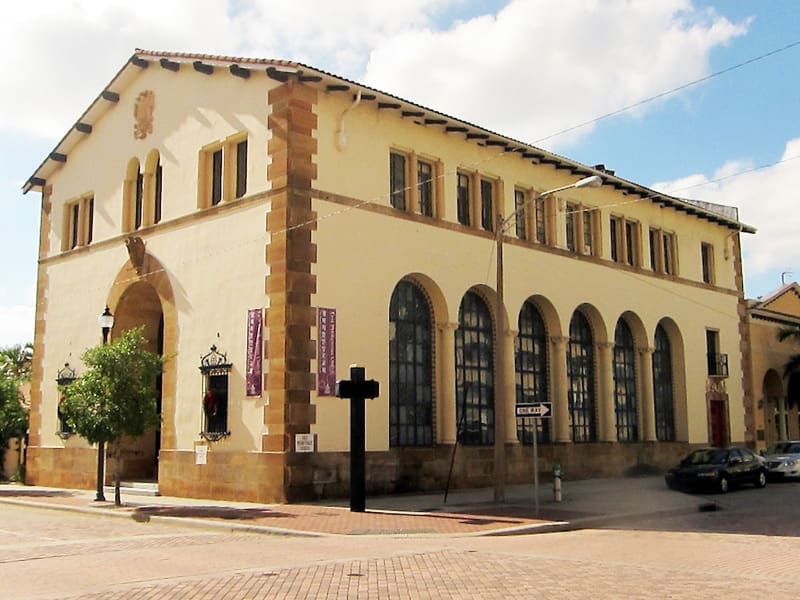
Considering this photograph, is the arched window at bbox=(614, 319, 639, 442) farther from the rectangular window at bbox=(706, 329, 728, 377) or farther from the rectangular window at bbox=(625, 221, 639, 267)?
the rectangular window at bbox=(706, 329, 728, 377)

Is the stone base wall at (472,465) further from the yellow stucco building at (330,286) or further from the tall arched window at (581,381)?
the tall arched window at (581,381)

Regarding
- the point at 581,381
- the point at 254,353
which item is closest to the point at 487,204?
the point at 581,381

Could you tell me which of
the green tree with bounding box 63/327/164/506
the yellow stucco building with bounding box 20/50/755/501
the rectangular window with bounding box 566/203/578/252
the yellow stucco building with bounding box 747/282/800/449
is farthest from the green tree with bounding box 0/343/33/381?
the yellow stucco building with bounding box 747/282/800/449

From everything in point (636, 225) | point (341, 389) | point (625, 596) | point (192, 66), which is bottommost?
point (625, 596)

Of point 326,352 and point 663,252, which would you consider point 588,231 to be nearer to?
point 663,252

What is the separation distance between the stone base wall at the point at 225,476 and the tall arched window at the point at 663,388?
1722 cm

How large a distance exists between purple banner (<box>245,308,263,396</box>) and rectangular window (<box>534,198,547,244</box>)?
10.8m

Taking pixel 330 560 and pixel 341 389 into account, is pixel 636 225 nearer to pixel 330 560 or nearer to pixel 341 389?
pixel 341 389

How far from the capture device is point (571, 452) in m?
28.5

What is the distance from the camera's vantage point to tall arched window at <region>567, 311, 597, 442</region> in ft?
96.5

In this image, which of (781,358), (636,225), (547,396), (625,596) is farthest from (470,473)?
(781,358)

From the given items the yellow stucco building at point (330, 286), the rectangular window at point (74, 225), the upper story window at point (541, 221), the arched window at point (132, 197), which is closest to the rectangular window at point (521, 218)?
the yellow stucco building at point (330, 286)

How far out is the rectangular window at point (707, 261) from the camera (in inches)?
1439

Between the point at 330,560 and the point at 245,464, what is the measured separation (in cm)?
920
